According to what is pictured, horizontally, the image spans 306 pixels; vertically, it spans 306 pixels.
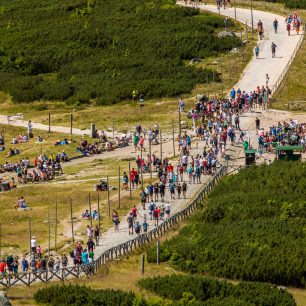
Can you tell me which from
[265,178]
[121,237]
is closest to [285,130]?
[265,178]

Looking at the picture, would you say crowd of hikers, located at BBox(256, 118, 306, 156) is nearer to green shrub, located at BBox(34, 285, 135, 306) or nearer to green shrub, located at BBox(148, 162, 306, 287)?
green shrub, located at BBox(148, 162, 306, 287)

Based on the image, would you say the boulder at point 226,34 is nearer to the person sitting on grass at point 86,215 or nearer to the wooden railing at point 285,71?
the wooden railing at point 285,71

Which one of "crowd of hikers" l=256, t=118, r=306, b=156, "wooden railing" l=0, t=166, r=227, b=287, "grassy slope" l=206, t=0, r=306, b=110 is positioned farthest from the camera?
"grassy slope" l=206, t=0, r=306, b=110

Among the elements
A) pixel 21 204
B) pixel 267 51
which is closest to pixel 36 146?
pixel 21 204

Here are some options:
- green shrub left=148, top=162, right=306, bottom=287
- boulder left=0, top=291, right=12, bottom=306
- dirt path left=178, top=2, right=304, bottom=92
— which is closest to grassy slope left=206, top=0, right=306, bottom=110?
dirt path left=178, top=2, right=304, bottom=92

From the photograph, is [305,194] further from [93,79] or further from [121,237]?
[93,79]

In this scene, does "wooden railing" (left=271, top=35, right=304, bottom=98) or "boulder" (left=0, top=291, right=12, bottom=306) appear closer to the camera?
"boulder" (left=0, top=291, right=12, bottom=306)

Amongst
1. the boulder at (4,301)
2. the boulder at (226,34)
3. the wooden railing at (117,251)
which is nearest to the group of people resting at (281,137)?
the wooden railing at (117,251)
